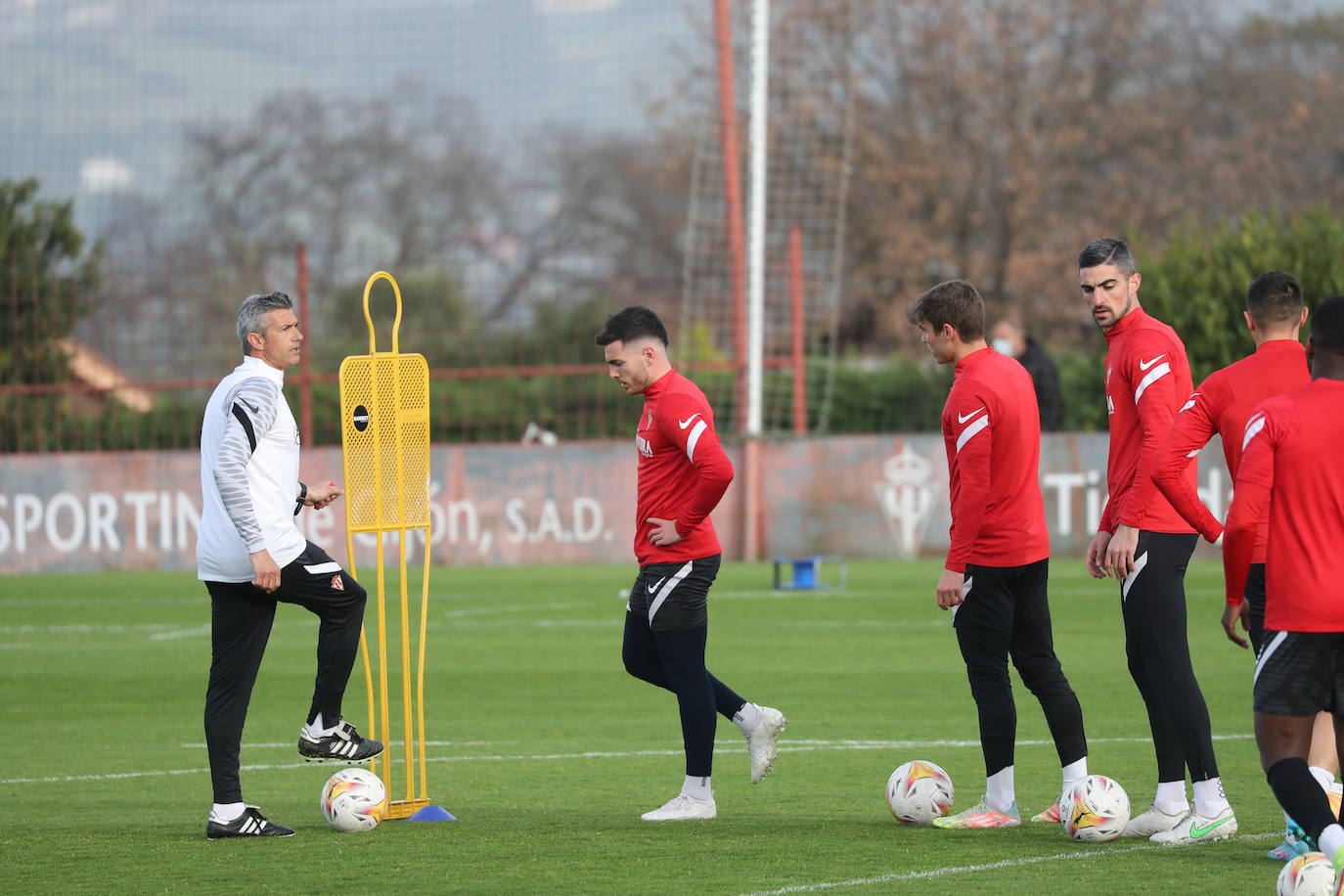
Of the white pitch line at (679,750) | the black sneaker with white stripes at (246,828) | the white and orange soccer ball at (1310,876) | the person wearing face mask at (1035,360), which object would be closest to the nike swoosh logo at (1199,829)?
the white and orange soccer ball at (1310,876)

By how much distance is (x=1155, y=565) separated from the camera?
6023 millimetres

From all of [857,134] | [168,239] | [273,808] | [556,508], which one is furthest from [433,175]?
[273,808]

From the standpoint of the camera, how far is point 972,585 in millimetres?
6305

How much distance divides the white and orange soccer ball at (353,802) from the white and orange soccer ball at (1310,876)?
342 cm

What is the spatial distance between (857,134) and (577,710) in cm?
3231

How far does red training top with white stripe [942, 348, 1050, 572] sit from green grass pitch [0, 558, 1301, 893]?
1087 mm

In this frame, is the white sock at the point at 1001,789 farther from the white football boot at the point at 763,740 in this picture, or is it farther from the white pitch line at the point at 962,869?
the white football boot at the point at 763,740

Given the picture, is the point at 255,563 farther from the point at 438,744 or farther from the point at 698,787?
the point at 438,744

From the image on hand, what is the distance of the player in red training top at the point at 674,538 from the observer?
260 inches

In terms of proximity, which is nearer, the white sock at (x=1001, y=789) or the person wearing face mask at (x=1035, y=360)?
the white sock at (x=1001, y=789)

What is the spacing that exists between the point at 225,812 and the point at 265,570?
0.97 m

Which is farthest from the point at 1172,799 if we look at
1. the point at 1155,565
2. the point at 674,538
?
the point at 674,538

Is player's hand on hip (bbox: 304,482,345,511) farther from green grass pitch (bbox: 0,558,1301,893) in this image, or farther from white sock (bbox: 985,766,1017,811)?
white sock (bbox: 985,766,1017,811)

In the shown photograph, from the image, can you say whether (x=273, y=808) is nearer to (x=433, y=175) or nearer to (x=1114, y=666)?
(x=1114, y=666)
